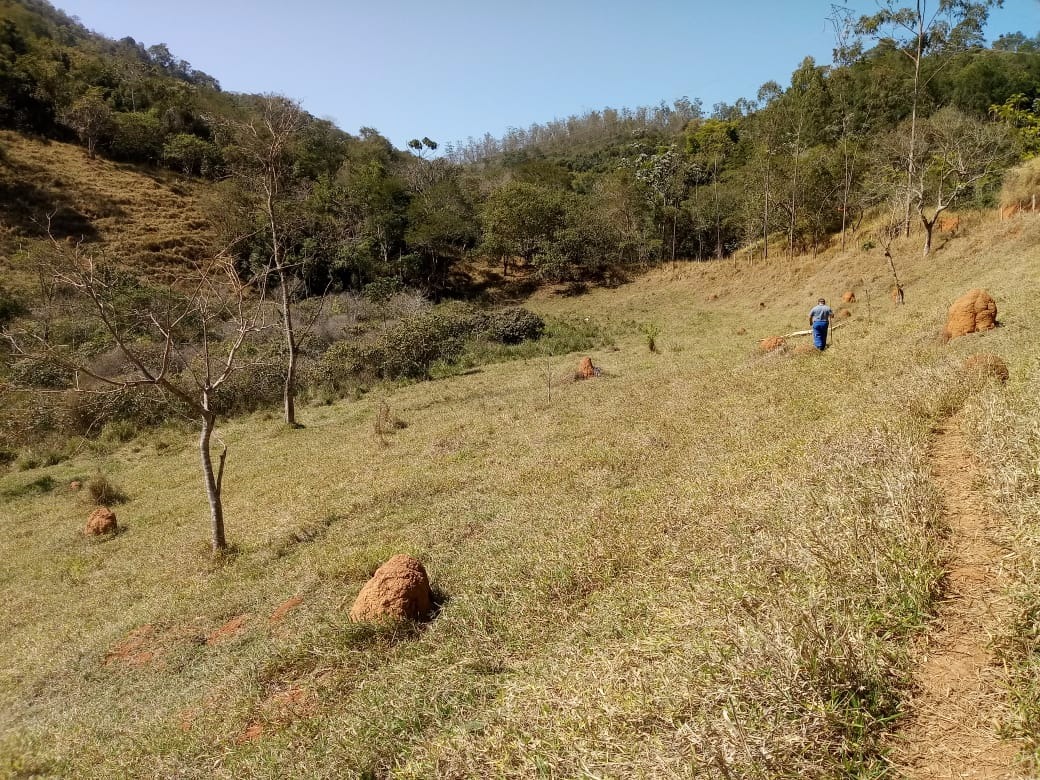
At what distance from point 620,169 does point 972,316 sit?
44.9 metres

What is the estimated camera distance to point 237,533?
9047 mm

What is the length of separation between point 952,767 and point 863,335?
13.3 m

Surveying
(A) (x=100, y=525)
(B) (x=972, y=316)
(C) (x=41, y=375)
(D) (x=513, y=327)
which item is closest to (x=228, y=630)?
(A) (x=100, y=525)

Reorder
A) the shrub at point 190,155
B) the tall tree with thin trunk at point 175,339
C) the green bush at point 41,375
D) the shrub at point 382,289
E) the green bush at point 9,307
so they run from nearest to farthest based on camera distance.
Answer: the tall tree with thin trunk at point 175,339
the green bush at point 41,375
the green bush at point 9,307
the shrub at point 382,289
the shrub at point 190,155

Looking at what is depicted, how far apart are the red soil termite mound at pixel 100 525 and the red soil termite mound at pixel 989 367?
46.8ft

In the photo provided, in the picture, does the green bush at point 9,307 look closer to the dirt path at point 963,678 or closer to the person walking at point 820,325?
the person walking at point 820,325

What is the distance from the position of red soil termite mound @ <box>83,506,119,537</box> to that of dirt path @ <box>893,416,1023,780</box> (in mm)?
12666

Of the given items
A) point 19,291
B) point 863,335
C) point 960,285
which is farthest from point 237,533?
point 19,291

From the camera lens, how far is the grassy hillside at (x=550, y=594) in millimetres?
2447

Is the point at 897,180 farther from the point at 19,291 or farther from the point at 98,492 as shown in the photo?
the point at 19,291

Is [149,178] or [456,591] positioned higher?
[149,178]

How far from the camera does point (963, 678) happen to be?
2.27 meters

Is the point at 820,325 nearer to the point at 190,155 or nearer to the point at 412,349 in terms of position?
the point at 412,349

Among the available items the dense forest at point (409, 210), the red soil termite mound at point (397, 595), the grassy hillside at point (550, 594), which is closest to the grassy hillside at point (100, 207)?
the dense forest at point (409, 210)
